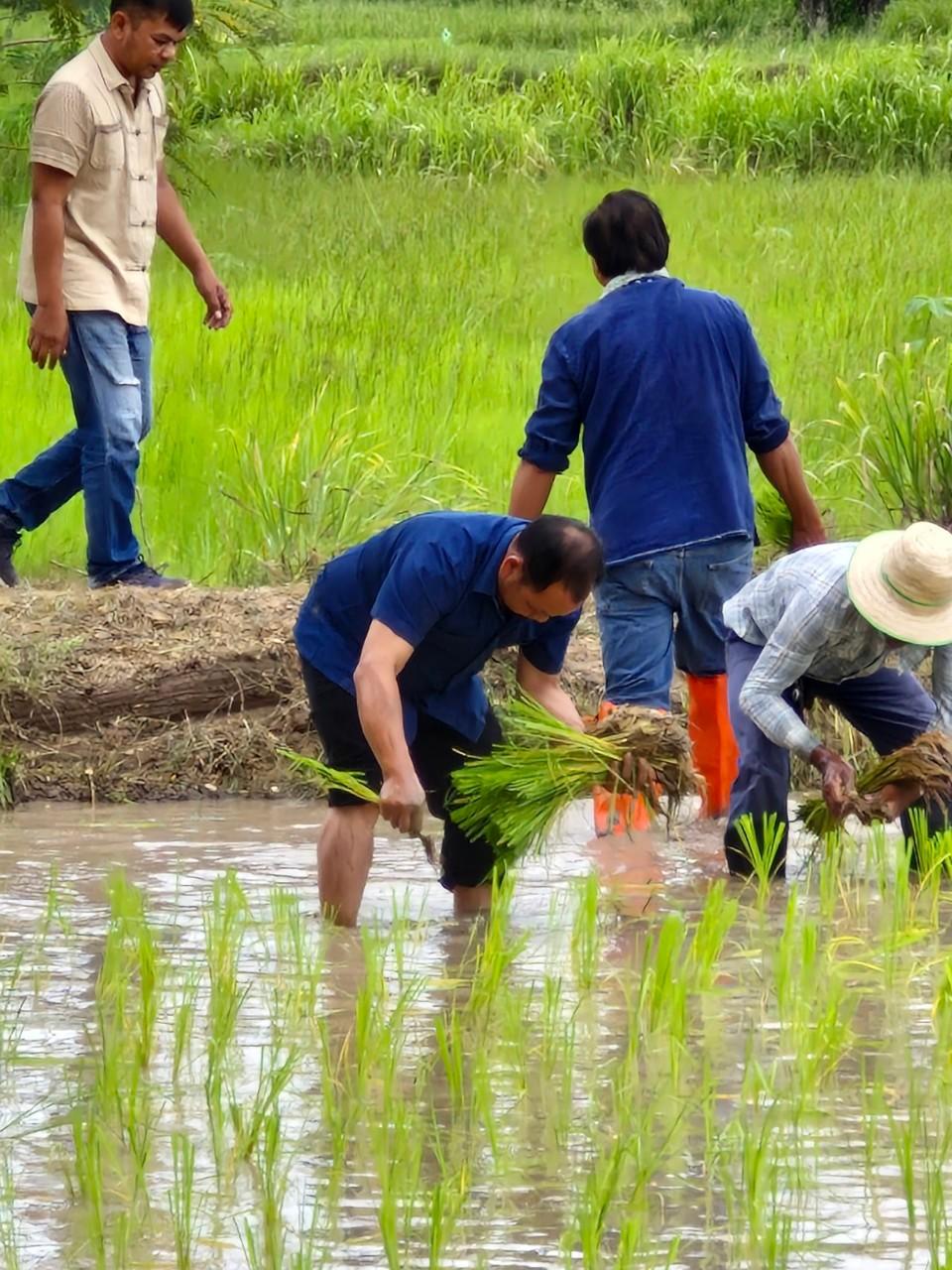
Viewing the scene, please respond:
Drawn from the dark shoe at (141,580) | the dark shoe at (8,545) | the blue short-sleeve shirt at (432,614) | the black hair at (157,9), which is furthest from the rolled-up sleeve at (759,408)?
the dark shoe at (8,545)

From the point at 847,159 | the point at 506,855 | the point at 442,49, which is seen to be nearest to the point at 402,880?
the point at 506,855

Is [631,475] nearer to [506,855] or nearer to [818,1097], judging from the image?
[506,855]

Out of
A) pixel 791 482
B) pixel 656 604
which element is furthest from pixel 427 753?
pixel 791 482

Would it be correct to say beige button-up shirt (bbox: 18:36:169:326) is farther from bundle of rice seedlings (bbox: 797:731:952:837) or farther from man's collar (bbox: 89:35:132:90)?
bundle of rice seedlings (bbox: 797:731:952:837)

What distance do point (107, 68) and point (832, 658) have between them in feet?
8.54

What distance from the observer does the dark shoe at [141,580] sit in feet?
21.4

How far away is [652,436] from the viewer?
16.7 ft

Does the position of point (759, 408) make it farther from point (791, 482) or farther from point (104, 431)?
point (104, 431)

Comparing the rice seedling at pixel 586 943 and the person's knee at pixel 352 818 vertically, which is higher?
the person's knee at pixel 352 818

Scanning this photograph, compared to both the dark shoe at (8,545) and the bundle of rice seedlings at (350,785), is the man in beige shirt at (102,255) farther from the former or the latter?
the bundle of rice seedlings at (350,785)

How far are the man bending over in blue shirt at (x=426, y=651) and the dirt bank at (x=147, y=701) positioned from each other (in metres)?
1.37

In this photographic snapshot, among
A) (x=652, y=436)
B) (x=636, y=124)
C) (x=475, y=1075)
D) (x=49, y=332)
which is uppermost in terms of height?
(x=636, y=124)

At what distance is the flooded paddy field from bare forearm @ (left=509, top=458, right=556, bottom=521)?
34.8 inches

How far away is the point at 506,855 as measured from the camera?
470 cm
